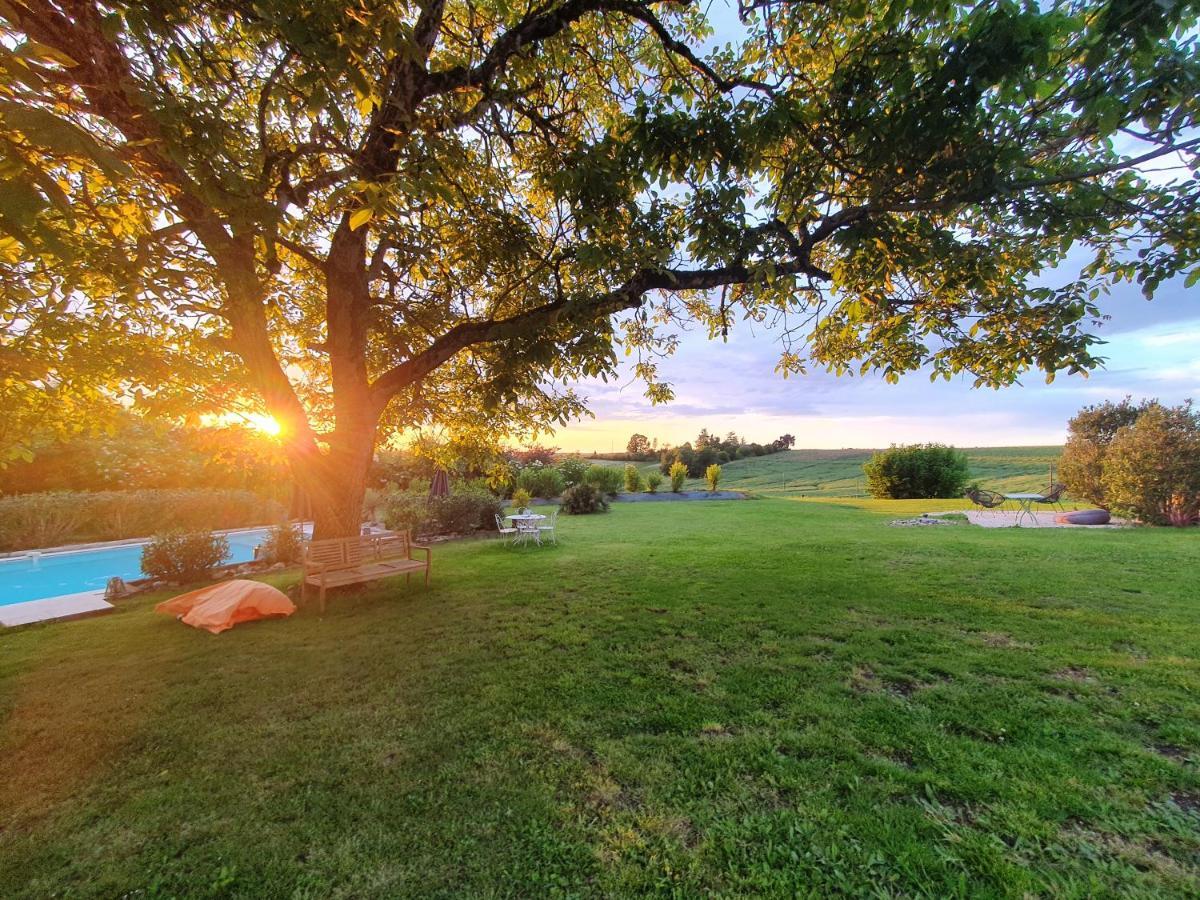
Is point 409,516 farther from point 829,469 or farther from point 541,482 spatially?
point 829,469

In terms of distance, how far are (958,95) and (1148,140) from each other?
173 cm

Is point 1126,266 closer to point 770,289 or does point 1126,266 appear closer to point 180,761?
point 770,289

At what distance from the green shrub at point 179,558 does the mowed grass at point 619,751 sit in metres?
2.05

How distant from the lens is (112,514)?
11.4 meters

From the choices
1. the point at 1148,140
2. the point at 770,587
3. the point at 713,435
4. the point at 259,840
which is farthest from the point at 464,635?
the point at 713,435

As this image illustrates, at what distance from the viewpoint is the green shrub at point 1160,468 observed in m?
11.0

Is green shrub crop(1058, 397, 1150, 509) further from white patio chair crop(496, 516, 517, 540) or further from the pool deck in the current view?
the pool deck

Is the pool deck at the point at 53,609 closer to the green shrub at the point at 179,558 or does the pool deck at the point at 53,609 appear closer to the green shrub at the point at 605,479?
the green shrub at the point at 179,558

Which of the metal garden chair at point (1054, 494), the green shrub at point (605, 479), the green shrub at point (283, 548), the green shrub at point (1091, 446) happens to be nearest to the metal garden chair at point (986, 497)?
the metal garden chair at point (1054, 494)

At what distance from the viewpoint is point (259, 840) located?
6.67 feet

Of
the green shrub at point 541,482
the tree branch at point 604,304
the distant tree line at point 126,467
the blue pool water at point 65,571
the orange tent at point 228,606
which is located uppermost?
the tree branch at point 604,304

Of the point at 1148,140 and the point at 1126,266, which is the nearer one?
the point at 1148,140

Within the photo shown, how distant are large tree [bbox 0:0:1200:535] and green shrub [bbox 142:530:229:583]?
3.38 meters

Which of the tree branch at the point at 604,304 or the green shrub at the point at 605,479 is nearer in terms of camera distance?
the tree branch at the point at 604,304
